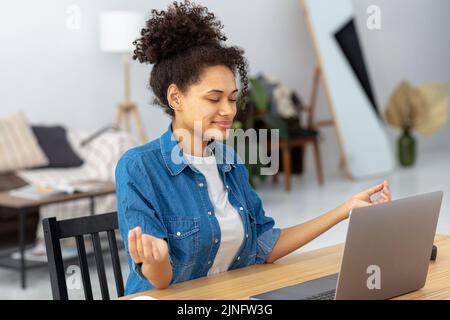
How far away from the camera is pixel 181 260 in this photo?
1883 millimetres

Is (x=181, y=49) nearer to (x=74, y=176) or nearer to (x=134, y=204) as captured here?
(x=134, y=204)

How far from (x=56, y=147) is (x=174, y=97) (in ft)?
14.3

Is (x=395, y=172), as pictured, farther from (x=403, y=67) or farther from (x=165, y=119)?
(x=165, y=119)

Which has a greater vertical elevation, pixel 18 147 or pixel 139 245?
pixel 139 245

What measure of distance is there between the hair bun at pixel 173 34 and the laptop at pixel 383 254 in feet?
2.03

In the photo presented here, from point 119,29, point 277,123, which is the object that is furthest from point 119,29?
point 277,123

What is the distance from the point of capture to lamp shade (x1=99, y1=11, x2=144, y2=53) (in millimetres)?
6418

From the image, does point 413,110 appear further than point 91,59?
Yes

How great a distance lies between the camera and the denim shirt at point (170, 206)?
5.93 feet

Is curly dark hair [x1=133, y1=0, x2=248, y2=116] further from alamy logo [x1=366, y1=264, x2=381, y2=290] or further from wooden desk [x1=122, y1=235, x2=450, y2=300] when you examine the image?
alamy logo [x1=366, y1=264, x2=381, y2=290]

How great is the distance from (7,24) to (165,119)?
5.82ft

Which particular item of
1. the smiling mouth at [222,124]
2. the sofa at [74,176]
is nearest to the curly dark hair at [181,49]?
the smiling mouth at [222,124]

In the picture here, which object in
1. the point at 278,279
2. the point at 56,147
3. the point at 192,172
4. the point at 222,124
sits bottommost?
the point at 56,147

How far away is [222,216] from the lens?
6.45ft
